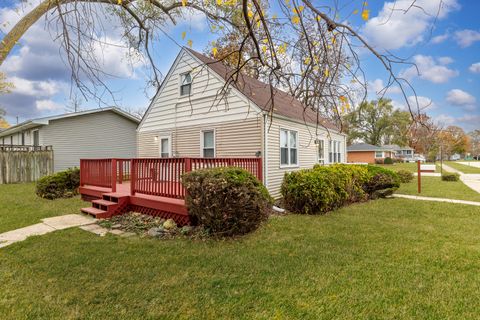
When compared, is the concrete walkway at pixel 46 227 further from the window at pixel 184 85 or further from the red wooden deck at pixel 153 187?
the window at pixel 184 85

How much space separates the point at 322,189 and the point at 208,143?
476 centimetres

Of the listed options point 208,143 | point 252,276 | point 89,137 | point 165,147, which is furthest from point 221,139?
point 89,137

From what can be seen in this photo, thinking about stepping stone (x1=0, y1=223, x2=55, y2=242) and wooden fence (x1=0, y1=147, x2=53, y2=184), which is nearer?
stepping stone (x1=0, y1=223, x2=55, y2=242)

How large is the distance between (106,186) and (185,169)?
142 inches

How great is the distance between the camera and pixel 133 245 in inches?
183

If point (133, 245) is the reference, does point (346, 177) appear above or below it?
above

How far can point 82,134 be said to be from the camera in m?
15.9

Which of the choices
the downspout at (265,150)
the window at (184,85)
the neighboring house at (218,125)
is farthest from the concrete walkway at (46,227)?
the window at (184,85)

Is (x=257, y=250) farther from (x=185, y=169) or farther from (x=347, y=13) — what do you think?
(x=347, y=13)

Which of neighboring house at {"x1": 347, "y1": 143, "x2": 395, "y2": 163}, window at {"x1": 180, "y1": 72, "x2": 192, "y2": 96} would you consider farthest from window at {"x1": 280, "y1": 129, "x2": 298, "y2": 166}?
neighboring house at {"x1": 347, "y1": 143, "x2": 395, "y2": 163}

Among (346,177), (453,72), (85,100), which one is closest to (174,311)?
(85,100)

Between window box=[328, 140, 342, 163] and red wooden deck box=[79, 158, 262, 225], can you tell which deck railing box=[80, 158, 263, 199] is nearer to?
red wooden deck box=[79, 158, 262, 225]

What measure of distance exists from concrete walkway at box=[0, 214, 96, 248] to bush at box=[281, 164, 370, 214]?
5015mm

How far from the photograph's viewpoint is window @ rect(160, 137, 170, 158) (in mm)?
11414
